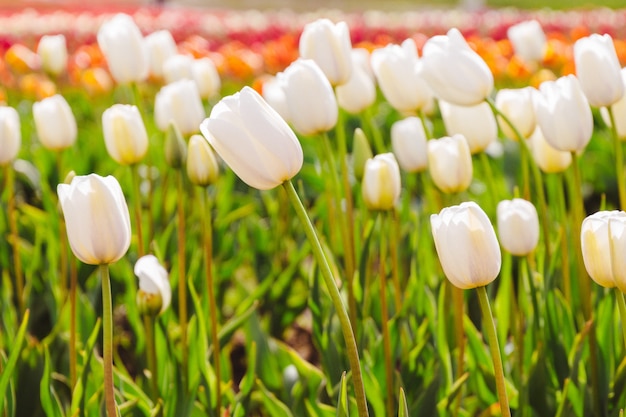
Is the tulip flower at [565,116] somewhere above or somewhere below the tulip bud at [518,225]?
above

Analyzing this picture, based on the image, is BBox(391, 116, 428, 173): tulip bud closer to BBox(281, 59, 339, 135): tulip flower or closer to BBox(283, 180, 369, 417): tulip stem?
BBox(281, 59, 339, 135): tulip flower

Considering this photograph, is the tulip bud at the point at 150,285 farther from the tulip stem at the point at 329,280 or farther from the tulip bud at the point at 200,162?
the tulip stem at the point at 329,280

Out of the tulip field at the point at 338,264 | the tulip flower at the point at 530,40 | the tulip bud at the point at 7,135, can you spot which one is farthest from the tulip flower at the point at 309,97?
the tulip flower at the point at 530,40

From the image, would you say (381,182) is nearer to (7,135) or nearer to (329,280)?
(329,280)

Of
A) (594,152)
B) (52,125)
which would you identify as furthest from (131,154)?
(594,152)

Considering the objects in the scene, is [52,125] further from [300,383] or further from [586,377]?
[586,377]

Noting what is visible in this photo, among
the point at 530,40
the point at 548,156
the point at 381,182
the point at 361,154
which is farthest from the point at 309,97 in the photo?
the point at 530,40

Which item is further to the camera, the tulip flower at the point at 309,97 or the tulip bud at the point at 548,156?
the tulip bud at the point at 548,156

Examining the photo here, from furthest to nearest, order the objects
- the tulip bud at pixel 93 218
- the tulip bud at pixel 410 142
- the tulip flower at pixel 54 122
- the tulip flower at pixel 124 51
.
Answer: the tulip flower at pixel 124 51 → the tulip flower at pixel 54 122 → the tulip bud at pixel 410 142 → the tulip bud at pixel 93 218

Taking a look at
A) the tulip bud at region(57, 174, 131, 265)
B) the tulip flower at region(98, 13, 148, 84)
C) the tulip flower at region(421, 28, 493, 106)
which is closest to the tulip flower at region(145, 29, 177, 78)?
the tulip flower at region(98, 13, 148, 84)
